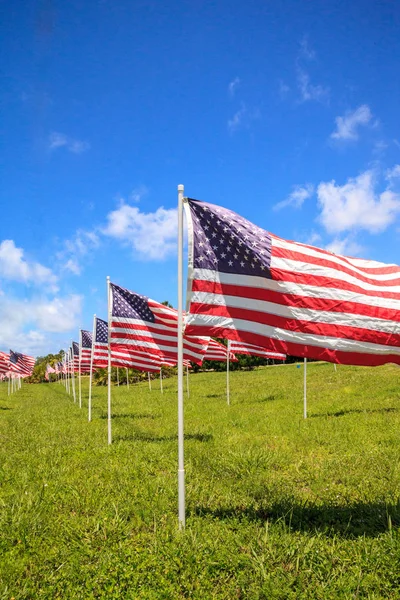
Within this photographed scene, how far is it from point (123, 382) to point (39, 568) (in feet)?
184

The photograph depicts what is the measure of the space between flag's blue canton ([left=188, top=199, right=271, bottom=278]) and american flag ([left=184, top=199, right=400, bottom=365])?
0.04ft

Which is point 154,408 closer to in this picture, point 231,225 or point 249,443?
point 249,443

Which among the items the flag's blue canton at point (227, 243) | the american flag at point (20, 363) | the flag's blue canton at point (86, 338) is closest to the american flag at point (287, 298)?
the flag's blue canton at point (227, 243)

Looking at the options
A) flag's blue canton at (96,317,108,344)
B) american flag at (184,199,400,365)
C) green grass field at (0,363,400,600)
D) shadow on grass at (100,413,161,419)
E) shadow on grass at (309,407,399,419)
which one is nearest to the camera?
green grass field at (0,363,400,600)

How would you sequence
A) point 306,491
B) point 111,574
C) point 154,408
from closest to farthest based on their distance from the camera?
point 111,574
point 306,491
point 154,408

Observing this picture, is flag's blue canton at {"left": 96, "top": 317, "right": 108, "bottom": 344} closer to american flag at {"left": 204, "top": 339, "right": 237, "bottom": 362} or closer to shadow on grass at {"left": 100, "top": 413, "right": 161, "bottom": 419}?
shadow on grass at {"left": 100, "top": 413, "right": 161, "bottom": 419}

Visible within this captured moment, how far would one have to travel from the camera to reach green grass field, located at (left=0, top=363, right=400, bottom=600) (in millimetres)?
5125

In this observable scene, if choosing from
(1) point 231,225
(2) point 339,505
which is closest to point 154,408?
(2) point 339,505

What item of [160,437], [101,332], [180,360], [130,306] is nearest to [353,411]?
[160,437]

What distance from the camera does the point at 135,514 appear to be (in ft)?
23.2

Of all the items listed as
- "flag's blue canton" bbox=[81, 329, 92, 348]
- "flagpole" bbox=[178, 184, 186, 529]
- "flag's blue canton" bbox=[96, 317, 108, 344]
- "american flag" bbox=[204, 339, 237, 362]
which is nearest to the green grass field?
"flagpole" bbox=[178, 184, 186, 529]

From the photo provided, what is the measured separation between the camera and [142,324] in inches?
527

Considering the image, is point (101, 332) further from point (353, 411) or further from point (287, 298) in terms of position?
point (287, 298)

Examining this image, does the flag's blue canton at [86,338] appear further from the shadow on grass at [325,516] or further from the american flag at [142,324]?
the shadow on grass at [325,516]
